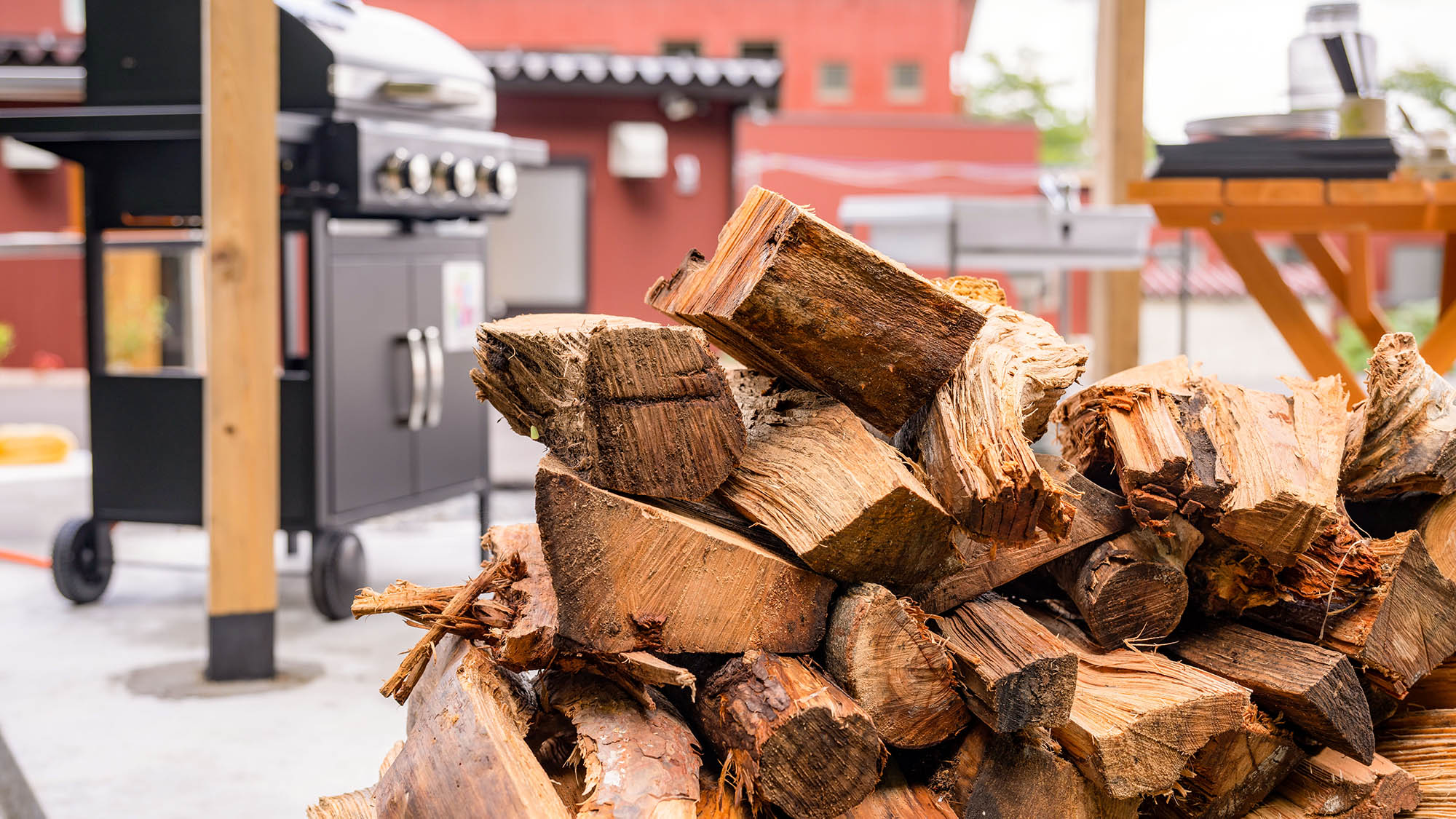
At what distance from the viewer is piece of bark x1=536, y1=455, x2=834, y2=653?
4.90ft

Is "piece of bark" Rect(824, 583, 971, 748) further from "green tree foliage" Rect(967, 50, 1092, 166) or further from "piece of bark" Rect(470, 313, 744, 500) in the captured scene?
"green tree foliage" Rect(967, 50, 1092, 166)

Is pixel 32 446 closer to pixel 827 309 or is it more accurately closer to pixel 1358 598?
pixel 827 309

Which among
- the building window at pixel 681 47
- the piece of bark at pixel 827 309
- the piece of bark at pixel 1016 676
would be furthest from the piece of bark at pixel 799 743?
the building window at pixel 681 47

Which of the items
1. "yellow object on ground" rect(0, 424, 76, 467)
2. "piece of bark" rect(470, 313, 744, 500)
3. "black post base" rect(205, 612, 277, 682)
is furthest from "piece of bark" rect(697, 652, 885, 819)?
"yellow object on ground" rect(0, 424, 76, 467)

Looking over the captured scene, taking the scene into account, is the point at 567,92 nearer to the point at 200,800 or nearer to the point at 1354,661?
the point at 200,800

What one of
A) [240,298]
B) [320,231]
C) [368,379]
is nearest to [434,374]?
[368,379]

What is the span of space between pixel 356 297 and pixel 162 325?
7948 millimetres

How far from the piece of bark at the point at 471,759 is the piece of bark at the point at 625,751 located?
5 cm

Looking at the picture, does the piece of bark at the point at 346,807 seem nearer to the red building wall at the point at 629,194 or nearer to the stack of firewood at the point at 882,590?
the stack of firewood at the point at 882,590

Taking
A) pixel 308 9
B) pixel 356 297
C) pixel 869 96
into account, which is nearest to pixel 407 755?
pixel 356 297

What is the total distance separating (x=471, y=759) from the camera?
4.87 ft

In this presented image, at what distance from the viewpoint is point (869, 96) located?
66.0 feet

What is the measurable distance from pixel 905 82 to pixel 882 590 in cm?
1973

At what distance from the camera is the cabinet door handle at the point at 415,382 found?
4.05 meters
